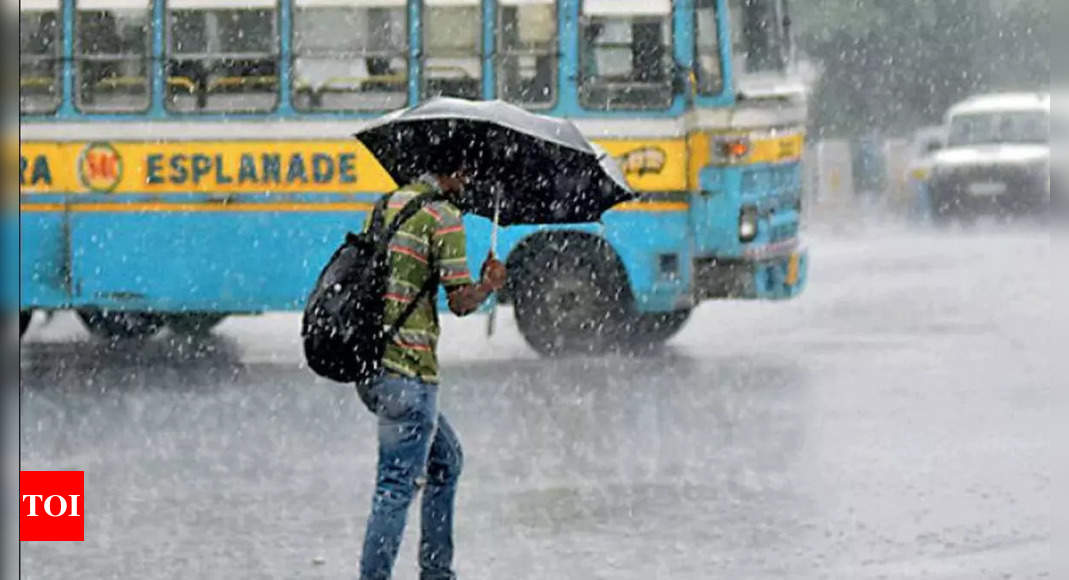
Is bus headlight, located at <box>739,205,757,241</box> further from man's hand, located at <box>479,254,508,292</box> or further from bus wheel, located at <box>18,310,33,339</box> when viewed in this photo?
man's hand, located at <box>479,254,508,292</box>

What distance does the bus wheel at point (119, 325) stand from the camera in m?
19.0

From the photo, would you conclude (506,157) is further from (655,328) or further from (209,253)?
(655,328)

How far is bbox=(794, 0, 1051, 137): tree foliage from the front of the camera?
4081cm

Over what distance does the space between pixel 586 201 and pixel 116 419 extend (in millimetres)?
6086

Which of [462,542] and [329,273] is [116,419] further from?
[329,273]

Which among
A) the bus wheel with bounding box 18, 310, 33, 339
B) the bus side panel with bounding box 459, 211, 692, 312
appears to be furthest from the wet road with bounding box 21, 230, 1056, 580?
the bus side panel with bounding box 459, 211, 692, 312

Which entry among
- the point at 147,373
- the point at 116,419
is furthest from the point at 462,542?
the point at 147,373

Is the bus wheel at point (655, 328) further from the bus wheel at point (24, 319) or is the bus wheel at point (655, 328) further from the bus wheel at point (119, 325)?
the bus wheel at point (24, 319)

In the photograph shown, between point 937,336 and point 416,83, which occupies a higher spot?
point 416,83

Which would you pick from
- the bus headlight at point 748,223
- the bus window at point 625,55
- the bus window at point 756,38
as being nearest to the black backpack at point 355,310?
the bus window at point 625,55

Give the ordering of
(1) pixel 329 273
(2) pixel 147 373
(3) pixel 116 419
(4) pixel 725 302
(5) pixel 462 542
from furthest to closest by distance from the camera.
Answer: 1. (4) pixel 725 302
2. (2) pixel 147 373
3. (3) pixel 116 419
4. (5) pixel 462 542
5. (1) pixel 329 273

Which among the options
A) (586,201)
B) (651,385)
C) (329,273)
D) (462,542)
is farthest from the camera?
(651,385)

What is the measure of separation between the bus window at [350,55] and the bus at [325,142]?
0.04ft

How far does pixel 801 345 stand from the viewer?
59.4 feet
